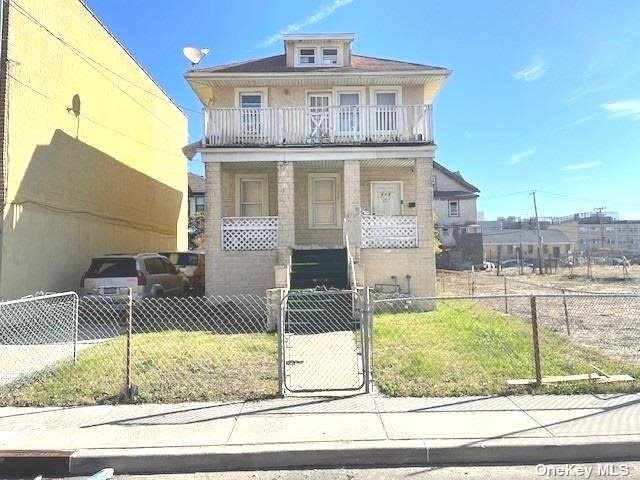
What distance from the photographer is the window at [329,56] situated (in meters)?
17.7

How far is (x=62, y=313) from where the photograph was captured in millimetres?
10062

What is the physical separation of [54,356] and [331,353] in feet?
15.2

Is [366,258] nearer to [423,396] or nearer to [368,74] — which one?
[368,74]

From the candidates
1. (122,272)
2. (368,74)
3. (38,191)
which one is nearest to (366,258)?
(368,74)

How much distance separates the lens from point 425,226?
14.8 m

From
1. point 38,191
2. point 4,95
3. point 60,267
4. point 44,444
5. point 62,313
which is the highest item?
point 4,95

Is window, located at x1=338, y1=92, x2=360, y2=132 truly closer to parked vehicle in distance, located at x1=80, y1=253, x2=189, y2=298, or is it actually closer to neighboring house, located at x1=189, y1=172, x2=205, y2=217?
parked vehicle in distance, located at x1=80, y1=253, x2=189, y2=298

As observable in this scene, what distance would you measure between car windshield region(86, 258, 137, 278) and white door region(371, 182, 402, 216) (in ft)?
26.0

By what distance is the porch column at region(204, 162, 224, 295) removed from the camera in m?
14.6

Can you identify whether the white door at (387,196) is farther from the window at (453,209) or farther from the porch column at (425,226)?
the window at (453,209)

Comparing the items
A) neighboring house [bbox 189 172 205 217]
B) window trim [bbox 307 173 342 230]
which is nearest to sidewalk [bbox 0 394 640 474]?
window trim [bbox 307 173 342 230]

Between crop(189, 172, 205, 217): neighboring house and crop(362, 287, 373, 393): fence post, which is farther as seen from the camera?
crop(189, 172, 205, 217): neighboring house

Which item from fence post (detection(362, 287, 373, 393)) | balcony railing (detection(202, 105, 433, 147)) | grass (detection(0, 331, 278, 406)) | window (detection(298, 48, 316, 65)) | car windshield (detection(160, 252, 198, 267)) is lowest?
grass (detection(0, 331, 278, 406))

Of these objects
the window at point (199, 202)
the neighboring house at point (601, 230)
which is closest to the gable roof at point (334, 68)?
the window at point (199, 202)
